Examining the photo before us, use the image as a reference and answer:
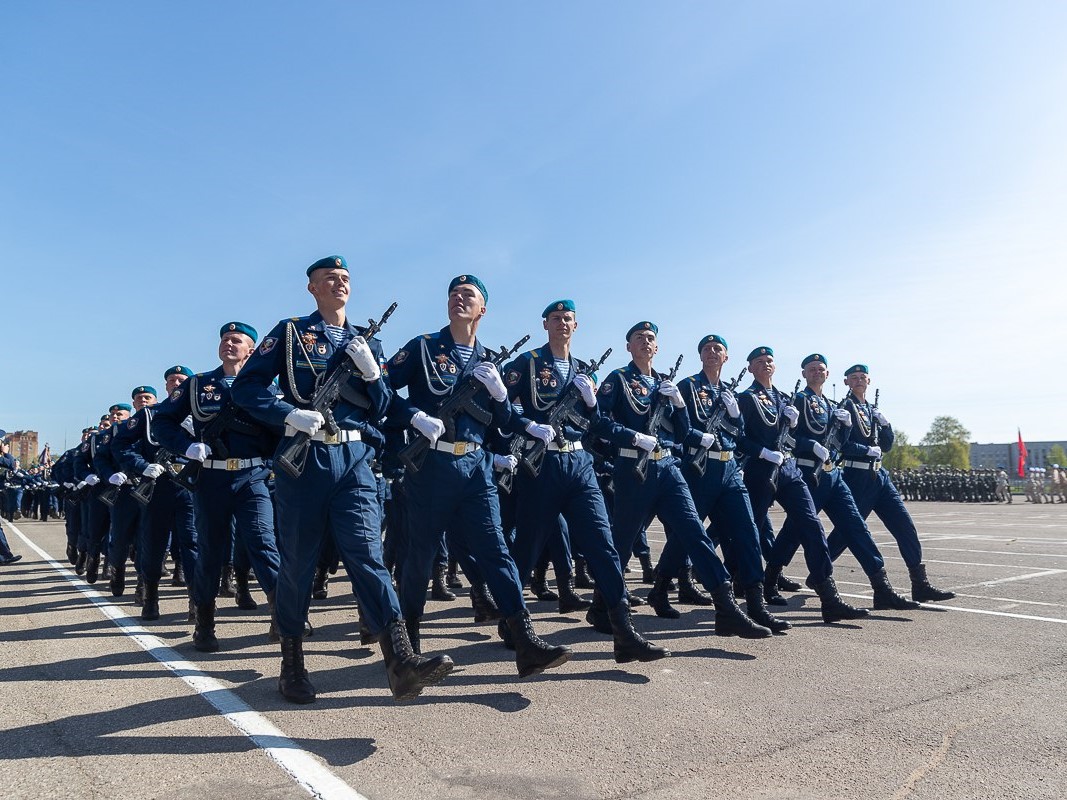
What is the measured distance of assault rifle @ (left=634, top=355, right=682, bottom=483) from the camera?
5.50 metres

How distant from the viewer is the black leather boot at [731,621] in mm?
5129

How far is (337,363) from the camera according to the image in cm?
415

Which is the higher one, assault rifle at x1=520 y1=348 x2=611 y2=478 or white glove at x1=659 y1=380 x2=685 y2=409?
white glove at x1=659 y1=380 x2=685 y2=409

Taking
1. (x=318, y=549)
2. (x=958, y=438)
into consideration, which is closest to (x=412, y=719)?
(x=318, y=549)

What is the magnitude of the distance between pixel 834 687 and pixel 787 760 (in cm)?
123

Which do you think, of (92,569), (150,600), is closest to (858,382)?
(150,600)

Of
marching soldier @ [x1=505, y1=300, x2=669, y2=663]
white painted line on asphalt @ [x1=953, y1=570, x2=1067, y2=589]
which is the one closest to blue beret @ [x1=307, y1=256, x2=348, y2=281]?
marching soldier @ [x1=505, y1=300, x2=669, y2=663]

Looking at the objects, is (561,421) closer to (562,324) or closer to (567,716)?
(562,324)

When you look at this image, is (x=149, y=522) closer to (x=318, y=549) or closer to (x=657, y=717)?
(x=318, y=549)

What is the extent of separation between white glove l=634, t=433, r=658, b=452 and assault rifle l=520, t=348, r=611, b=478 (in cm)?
36

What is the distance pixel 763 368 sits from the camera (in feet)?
23.6

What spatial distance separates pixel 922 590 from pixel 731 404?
7.97 ft

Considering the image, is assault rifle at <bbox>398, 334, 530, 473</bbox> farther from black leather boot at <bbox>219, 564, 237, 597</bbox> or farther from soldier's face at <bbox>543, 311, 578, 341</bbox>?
A: black leather boot at <bbox>219, 564, 237, 597</bbox>

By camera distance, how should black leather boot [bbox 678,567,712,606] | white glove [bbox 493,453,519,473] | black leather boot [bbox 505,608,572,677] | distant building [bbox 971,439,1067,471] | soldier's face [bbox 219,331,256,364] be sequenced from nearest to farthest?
→ black leather boot [bbox 505,608,572,677]
soldier's face [bbox 219,331,256,364]
white glove [bbox 493,453,519,473]
black leather boot [bbox 678,567,712,606]
distant building [bbox 971,439,1067,471]
